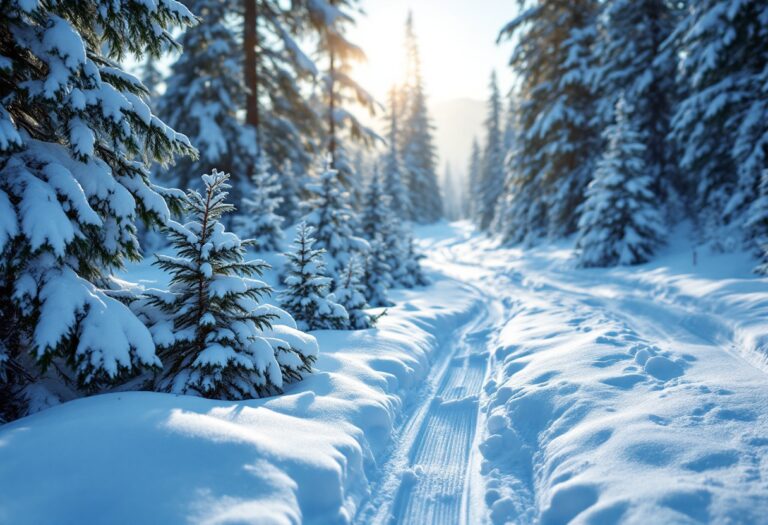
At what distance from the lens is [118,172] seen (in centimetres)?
406

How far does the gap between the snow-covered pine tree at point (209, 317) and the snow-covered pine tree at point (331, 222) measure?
5.94 meters

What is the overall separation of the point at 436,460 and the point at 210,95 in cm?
1363

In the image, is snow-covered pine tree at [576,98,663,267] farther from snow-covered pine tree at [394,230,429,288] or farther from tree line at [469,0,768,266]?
snow-covered pine tree at [394,230,429,288]

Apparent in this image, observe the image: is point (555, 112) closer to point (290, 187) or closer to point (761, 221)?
point (761, 221)

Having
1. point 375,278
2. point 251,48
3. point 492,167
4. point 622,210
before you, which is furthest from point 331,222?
point 492,167

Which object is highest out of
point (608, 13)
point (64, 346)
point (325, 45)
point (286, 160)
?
point (608, 13)

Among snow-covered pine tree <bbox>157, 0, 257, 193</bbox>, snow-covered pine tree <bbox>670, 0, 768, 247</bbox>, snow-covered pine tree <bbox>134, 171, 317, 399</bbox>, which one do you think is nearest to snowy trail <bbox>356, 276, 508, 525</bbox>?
snow-covered pine tree <bbox>134, 171, 317, 399</bbox>

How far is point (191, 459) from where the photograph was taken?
2.91m

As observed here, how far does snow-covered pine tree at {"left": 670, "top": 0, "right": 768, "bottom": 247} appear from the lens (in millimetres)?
11141

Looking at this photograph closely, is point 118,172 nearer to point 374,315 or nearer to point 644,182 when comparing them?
point 374,315

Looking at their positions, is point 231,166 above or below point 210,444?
above

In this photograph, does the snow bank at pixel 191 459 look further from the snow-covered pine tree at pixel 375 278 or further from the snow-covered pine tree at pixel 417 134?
the snow-covered pine tree at pixel 417 134

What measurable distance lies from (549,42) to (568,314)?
679 inches

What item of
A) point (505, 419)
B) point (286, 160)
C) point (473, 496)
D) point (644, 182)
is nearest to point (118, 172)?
point (473, 496)
